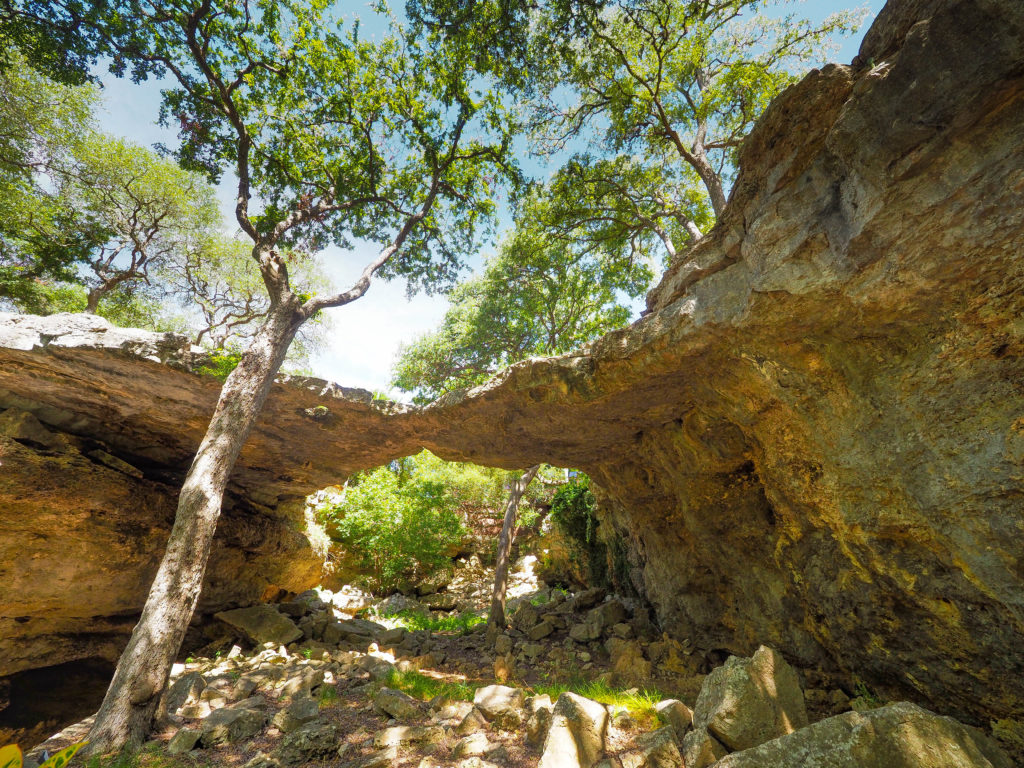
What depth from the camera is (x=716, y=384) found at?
5598 millimetres

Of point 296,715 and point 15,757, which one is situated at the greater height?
point 15,757

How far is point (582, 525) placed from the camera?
1341 cm

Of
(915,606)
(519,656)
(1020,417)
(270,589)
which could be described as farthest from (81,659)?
(1020,417)

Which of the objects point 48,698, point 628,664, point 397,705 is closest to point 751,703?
point 397,705

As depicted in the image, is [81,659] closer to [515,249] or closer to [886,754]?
[886,754]

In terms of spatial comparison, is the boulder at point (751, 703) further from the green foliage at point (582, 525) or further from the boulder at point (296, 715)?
the green foliage at point (582, 525)

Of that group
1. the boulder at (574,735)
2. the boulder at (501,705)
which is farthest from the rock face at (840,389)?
the boulder at (501,705)

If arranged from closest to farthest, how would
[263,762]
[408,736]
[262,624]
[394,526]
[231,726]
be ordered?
[263,762] < [408,736] < [231,726] < [262,624] < [394,526]

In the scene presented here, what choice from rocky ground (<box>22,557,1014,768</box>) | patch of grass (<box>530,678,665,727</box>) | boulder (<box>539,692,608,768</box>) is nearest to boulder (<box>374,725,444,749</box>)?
rocky ground (<box>22,557,1014,768</box>)

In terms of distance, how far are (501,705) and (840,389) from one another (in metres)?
5.26

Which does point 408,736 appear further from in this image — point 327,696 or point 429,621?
point 429,621

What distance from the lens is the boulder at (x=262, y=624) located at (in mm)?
9023

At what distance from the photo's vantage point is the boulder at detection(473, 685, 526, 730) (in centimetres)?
452

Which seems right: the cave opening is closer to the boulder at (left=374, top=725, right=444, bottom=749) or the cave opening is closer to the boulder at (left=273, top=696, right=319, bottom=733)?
the boulder at (left=273, top=696, right=319, bottom=733)
